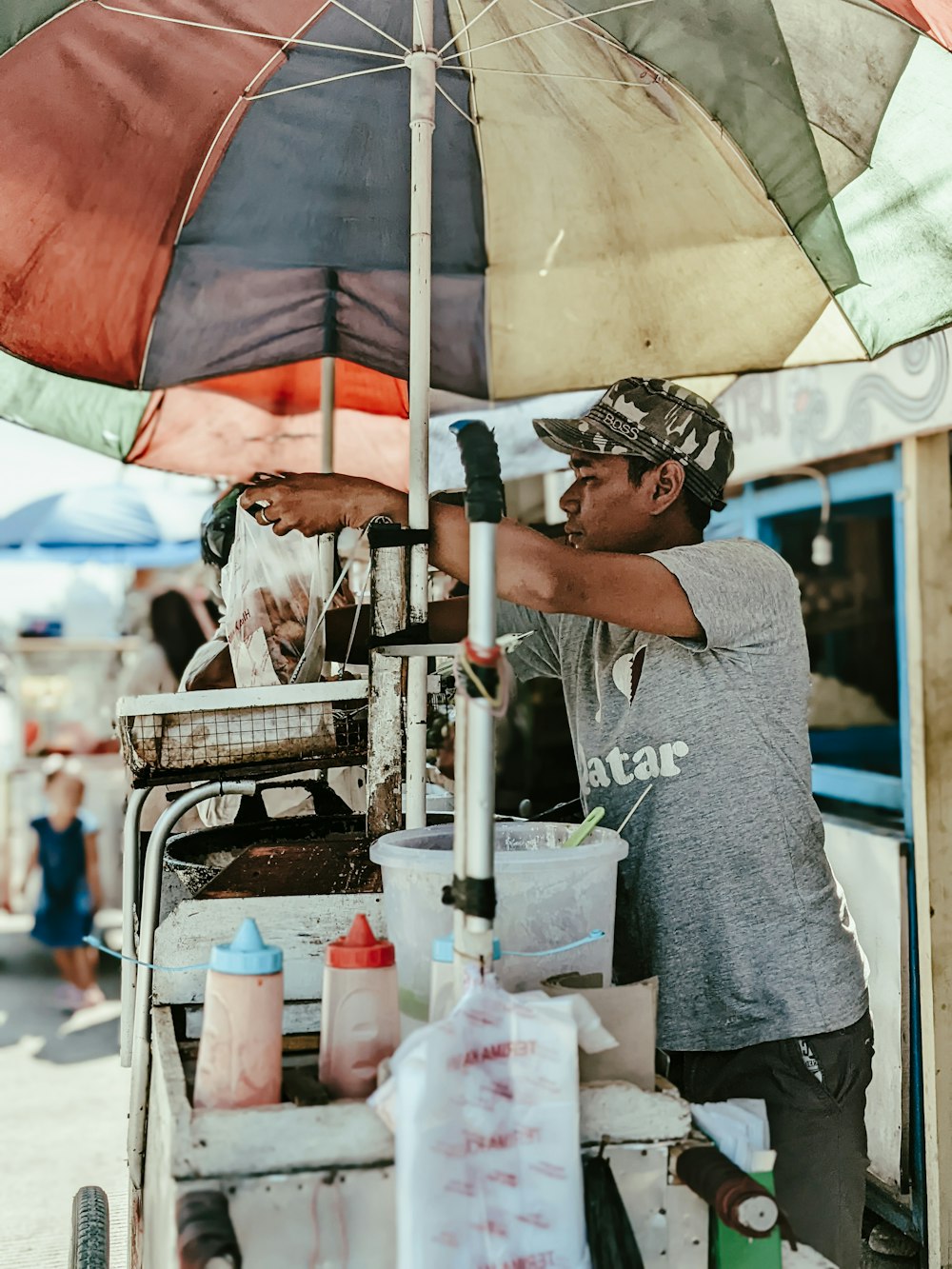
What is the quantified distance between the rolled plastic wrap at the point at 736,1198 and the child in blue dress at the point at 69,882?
6056 mm

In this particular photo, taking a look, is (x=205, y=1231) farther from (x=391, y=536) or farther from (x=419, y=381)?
(x=419, y=381)

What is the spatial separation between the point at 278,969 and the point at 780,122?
2.09m

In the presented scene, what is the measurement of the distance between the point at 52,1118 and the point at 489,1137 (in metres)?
4.38

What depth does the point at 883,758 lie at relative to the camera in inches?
213

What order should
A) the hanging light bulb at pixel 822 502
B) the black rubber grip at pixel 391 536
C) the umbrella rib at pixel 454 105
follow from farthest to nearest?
the hanging light bulb at pixel 822 502
the umbrella rib at pixel 454 105
the black rubber grip at pixel 391 536

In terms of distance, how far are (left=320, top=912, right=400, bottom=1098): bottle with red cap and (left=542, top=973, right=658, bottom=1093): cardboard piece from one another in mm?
218

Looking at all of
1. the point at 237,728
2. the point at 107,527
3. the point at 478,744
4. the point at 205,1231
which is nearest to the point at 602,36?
the point at 237,728

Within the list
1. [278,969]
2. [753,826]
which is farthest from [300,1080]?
[753,826]

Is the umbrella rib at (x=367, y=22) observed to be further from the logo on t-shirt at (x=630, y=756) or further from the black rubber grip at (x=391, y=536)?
the logo on t-shirt at (x=630, y=756)

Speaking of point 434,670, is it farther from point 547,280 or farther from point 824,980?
point 547,280

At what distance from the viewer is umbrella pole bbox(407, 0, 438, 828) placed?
2004 mm

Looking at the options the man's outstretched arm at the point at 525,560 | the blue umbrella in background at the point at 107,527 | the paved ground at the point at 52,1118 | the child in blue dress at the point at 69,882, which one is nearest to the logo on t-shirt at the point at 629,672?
the man's outstretched arm at the point at 525,560

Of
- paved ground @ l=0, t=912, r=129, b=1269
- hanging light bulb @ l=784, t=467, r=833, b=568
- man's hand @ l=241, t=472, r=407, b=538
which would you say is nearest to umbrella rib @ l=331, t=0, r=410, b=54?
man's hand @ l=241, t=472, r=407, b=538

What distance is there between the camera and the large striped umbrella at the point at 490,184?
7.83 feet
